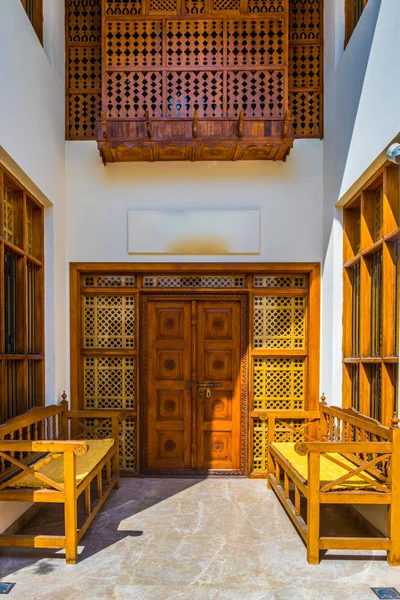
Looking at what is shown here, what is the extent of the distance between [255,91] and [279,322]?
96.4 inches

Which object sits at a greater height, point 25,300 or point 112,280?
point 112,280

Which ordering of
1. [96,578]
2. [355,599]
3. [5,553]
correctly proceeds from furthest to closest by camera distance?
[5,553]
[96,578]
[355,599]

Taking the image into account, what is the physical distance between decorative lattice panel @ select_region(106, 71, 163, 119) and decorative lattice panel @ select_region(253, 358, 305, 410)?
9.56 ft

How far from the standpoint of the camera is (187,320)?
519 cm

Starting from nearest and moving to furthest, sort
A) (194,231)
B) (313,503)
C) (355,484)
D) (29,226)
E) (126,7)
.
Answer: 1. (313,503)
2. (355,484)
3. (29,226)
4. (126,7)
5. (194,231)

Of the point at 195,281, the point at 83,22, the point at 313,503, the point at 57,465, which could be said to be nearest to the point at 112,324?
the point at 195,281

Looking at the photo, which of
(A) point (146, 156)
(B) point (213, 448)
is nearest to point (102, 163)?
(A) point (146, 156)

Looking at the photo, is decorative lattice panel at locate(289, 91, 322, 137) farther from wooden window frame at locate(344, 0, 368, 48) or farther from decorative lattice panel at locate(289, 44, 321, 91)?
Result: wooden window frame at locate(344, 0, 368, 48)

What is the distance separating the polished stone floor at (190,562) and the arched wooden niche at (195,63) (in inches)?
137

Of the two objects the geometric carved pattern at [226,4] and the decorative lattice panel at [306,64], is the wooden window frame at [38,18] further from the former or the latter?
the decorative lattice panel at [306,64]

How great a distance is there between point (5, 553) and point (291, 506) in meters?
2.23

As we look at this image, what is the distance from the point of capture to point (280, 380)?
16.8ft

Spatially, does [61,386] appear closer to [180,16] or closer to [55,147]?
[55,147]

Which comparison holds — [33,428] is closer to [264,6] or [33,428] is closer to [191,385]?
[191,385]
